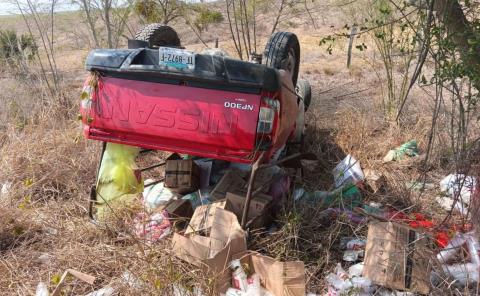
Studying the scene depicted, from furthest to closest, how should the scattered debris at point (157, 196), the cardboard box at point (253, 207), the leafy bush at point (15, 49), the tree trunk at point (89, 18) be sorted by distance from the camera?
the tree trunk at point (89, 18), the leafy bush at point (15, 49), the scattered debris at point (157, 196), the cardboard box at point (253, 207)

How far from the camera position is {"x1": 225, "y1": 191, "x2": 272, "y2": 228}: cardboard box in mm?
3078

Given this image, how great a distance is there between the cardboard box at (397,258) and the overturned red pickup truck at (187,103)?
2.84ft

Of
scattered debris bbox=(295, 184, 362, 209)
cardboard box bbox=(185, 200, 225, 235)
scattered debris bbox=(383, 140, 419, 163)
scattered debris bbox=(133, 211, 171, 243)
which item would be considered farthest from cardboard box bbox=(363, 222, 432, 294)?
scattered debris bbox=(383, 140, 419, 163)

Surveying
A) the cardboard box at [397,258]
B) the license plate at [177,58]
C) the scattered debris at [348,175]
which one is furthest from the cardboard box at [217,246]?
the scattered debris at [348,175]

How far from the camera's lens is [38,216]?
3627 mm

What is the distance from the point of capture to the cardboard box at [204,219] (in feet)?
9.60

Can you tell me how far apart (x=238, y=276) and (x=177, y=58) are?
1.43 m

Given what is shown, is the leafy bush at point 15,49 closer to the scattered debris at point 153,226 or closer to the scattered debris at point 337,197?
the scattered debris at point 153,226

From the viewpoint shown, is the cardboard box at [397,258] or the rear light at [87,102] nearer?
the cardboard box at [397,258]

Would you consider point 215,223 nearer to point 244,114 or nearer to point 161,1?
point 244,114

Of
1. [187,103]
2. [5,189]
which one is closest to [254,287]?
[187,103]

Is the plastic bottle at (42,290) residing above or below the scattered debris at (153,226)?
below

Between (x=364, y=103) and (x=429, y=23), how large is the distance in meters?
3.75

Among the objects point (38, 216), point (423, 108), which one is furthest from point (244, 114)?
point (423, 108)
